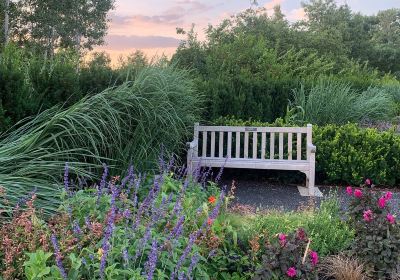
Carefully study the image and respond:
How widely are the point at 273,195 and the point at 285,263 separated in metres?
3.86

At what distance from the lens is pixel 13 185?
378 centimetres

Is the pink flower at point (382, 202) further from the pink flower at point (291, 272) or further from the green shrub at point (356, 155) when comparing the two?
the green shrub at point (356, 155)

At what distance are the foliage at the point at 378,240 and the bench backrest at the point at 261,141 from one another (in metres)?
3.41

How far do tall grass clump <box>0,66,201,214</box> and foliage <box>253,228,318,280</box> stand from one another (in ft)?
5.58

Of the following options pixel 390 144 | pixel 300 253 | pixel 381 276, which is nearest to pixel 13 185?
pixel 300 253

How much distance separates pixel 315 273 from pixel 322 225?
36.9 inches

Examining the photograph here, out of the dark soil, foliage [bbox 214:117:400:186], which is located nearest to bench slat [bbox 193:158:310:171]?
the dark soil

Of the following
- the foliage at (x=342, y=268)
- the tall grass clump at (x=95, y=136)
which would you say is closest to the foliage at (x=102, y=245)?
the tall grass clump at (x=95, y=136)

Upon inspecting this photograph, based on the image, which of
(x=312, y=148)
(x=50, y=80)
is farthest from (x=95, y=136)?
(x=312, y=148)

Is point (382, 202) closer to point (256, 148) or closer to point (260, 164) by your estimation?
point (260, 164)

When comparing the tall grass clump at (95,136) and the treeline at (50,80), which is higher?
the treeline at (50,80)

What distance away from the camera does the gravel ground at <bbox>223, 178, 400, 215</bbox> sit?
20.0 feet

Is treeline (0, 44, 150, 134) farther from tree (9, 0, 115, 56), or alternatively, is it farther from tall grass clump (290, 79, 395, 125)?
tree (9, 0, 115, 56)

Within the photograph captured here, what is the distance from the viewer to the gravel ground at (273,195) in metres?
6.11
